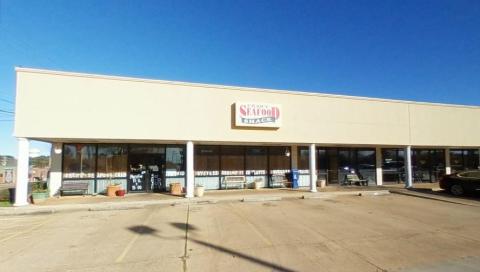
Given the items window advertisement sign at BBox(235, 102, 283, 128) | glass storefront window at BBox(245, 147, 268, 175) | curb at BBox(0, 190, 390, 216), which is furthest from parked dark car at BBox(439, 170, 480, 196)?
glass storefront window at BBox(245, 147, 268, 175)

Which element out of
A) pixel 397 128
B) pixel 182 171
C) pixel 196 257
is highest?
pixel 397 128

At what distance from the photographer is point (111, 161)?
1820 centimetres

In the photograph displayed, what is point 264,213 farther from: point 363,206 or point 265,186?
point 265,186

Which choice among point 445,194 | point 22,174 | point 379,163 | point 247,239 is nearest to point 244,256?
point 247,239

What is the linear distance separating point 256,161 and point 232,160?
4.96 ft

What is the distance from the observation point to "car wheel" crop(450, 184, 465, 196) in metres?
17.9

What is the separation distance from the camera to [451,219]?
1161 centimetres

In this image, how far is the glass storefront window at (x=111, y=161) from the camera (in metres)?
18.0

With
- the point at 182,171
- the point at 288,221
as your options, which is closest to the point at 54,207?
the point at 182,171

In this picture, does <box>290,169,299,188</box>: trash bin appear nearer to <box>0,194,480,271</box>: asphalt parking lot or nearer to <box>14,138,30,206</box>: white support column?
<box>0,194,480,271</box>: asphalt parking lot

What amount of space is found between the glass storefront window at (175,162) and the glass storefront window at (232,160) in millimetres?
2270

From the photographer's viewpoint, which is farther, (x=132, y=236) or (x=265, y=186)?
(x=265, y=186)

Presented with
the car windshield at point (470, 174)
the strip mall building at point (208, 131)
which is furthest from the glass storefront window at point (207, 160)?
the car windshield at point (470, 174)

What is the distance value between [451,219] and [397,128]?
32.1ft
